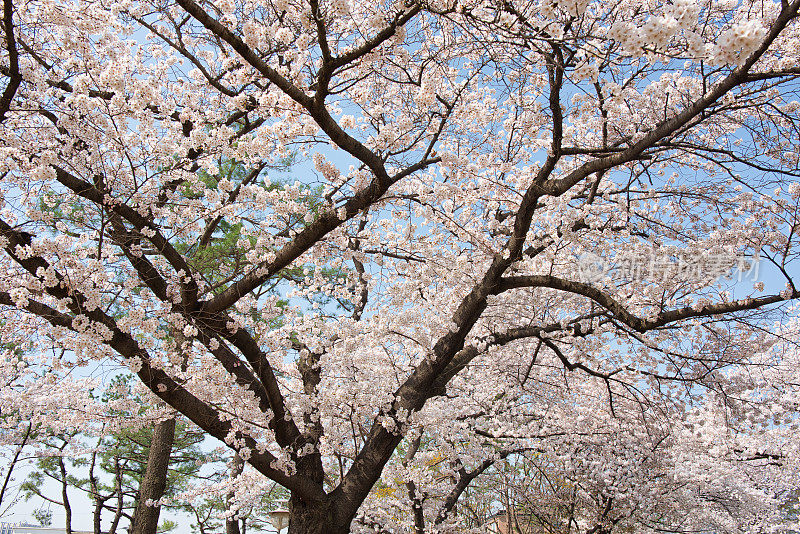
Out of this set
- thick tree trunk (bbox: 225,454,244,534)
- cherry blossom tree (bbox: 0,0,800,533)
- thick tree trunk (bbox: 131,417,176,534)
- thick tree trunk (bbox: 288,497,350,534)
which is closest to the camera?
cherry blossom tree (bbox: 0,0,800,533)

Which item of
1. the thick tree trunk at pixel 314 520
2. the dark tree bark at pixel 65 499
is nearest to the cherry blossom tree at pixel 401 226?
the thick tree trunk at pixel 314 520

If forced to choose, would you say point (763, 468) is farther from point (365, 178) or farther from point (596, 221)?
point (365, 178)

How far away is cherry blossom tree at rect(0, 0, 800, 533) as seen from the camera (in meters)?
3.37

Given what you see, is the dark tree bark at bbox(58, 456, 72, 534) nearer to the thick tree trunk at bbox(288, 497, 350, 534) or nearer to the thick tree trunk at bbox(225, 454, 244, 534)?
the thick tree trunk at bbox(225, 454, 244, 534)

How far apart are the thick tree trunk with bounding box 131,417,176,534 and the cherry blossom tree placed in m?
1.17

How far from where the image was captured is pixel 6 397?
21.5ft

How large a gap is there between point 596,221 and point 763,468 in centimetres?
810

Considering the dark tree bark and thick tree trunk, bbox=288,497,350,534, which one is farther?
the dark tree bark

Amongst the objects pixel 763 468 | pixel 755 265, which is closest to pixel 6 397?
pixel 755 265

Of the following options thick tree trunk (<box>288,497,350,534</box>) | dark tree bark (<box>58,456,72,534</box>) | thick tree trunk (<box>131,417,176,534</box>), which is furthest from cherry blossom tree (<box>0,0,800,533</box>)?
dark tree bark (<box>58,456,72,534</box>)

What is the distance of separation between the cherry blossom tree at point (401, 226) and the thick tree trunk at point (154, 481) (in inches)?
46.0

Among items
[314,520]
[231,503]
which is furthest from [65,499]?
[314,520]

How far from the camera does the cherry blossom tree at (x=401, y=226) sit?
133 inches

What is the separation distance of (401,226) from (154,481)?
4.41 meters
